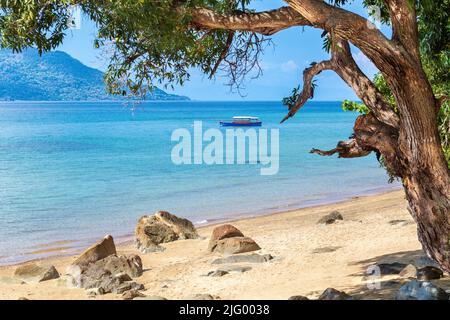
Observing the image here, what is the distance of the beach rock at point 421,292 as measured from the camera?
29.9 feet

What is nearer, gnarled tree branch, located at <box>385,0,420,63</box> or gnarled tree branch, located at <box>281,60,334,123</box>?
gnarled tree branch, located at <box>385,0,420,63</box>

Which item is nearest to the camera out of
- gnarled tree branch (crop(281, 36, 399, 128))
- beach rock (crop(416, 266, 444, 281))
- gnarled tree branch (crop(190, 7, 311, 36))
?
gnarled tree branch (crop(190, 7, 311, 36))

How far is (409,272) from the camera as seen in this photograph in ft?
37.2

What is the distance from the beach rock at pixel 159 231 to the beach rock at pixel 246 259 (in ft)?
9.89

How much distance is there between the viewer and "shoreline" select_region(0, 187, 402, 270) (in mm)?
18575

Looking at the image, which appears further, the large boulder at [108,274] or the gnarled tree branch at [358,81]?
the large boulder at [108,274]

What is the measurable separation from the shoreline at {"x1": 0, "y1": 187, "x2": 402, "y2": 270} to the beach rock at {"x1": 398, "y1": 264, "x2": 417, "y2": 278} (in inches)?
382

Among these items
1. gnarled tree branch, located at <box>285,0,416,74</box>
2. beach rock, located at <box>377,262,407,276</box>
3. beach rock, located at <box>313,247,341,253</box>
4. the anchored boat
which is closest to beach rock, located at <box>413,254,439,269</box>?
beach rock, located at <box>377,262,407,276</box>

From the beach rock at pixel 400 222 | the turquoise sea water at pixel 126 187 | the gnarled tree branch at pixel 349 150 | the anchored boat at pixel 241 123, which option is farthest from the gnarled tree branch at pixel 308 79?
the anchored boat at pixel 241 123

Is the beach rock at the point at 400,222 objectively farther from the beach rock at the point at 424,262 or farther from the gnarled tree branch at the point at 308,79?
the gnarled tree branch at the point at 308,79

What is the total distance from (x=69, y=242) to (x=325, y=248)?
869cm

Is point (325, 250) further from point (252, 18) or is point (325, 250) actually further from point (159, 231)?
point (252, 18)

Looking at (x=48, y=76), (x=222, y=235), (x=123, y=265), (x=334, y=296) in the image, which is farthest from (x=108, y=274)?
(x=48, y=76)

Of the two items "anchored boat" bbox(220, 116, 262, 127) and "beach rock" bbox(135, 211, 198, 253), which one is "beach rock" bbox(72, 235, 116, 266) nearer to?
"beach rock" bbox(135, 211, 198, 253)
